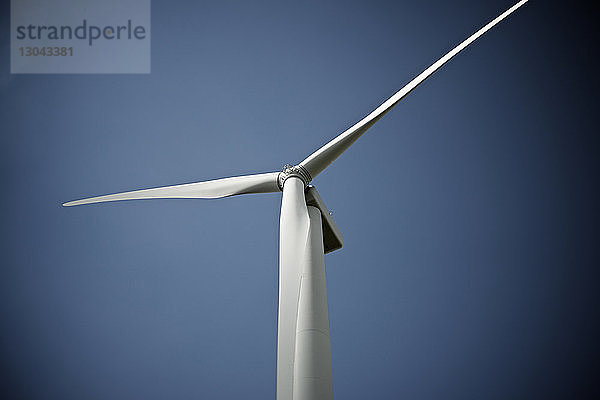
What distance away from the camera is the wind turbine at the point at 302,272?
19.2ft

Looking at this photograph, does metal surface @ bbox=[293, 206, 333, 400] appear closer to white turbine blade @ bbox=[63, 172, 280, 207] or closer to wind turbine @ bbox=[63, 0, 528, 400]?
wind turbine @ bbox=[63, 0, 528, 400]

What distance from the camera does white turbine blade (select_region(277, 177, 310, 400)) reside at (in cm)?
600

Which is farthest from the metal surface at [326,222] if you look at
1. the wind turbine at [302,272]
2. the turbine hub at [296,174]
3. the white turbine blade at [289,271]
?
the white turbine blade at [289,271]

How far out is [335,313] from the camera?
15.6 meters

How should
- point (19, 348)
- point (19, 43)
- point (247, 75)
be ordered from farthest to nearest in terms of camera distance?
point (247, 75) → point (19, 43) → point (19, 348)

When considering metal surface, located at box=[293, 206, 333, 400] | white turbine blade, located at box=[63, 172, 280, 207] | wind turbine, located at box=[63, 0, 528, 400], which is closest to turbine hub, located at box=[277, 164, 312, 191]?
wind turbine, located at box=[63, 0, 528, 400]

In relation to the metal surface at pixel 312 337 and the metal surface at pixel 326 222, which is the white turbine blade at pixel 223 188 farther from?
the metal surface at pixel 312 337

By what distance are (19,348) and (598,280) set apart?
567 inches

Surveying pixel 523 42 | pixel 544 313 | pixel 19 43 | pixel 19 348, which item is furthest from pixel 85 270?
pixel 523 42

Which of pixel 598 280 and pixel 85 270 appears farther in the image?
pixel 598 280

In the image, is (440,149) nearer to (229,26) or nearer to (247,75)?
(247,75)

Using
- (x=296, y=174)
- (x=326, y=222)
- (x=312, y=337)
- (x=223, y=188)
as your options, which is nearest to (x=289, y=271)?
(x=312, y=337)

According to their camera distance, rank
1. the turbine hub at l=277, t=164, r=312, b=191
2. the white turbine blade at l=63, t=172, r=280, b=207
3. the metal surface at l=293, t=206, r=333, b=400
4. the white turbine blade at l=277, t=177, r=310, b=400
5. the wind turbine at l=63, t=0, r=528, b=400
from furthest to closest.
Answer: the white turbine blade at l=63, t=172, r=280, b=207 → the turbine hub at l=277, t=164, r=312, b=191 → the white turbine blade at l=277, t=177, r=310, b=400 → the wind turbine at l=63, t=0, r=528, b=400 → the metal surface at l=293, t=206, r=333, b=400

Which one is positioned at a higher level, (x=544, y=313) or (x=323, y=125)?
(x=323, y=125)
